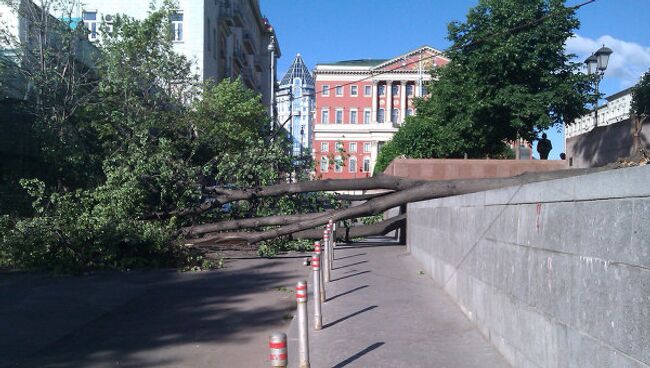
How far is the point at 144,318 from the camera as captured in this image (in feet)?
33.5

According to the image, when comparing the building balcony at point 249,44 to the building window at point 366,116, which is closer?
the building balcony at point 249,44

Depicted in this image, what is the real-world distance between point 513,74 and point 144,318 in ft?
73.4

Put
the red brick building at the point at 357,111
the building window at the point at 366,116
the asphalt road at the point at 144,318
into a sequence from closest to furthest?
the asphalt road at the point at 144,318, the red brick building at the point at 357,111, the building window at the point at 366,116

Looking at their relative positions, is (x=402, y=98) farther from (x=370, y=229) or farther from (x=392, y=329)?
(x=392, y=329)

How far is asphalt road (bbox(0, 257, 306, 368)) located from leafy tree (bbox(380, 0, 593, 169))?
53.0 ft

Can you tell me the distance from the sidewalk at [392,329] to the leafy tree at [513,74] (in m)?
16.5

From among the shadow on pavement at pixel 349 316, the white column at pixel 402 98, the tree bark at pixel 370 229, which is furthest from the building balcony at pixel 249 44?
the shadow on pavement at pixel 349 316

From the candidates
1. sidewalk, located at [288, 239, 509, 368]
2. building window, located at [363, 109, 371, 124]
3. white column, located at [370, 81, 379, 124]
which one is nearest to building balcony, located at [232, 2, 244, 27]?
sidewalk, located at [288, 239, 509, 368]

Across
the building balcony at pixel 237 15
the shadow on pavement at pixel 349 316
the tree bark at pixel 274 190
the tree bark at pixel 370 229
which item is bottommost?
the shadow on pavement at pixel 349 316

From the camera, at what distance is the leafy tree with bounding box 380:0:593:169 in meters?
27.5

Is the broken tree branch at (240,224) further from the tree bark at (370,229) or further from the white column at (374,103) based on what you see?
the white column at (374,103)

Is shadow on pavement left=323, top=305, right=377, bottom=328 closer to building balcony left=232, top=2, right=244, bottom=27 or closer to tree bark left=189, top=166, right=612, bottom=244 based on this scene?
tree bark left=189, top=166, right=612, bottom=244

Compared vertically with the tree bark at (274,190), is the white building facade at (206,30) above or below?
above

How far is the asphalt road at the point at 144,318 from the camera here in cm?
777
